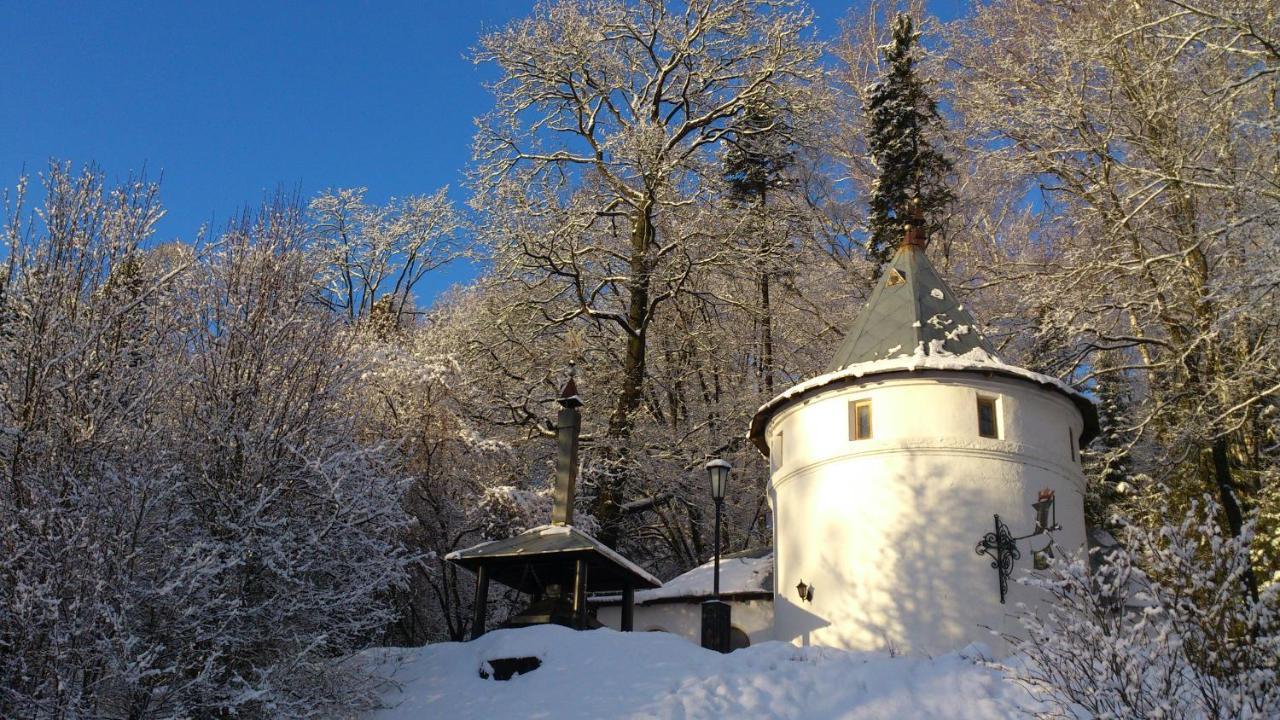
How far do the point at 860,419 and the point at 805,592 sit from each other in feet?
8.86

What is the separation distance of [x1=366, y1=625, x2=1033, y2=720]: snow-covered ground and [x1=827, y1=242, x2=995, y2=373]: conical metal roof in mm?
5518

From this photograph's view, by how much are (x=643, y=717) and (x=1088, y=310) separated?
38.3ft

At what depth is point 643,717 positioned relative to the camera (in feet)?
39.1

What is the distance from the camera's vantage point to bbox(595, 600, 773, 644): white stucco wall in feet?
61.3

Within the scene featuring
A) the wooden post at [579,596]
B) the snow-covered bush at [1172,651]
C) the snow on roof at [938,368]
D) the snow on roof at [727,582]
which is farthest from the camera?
the snow on roof at [727,582]

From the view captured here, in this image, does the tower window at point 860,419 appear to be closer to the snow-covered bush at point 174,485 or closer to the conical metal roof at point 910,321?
the conical metal roof at point 910,321

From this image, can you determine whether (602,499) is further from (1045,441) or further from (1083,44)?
(1083,44)

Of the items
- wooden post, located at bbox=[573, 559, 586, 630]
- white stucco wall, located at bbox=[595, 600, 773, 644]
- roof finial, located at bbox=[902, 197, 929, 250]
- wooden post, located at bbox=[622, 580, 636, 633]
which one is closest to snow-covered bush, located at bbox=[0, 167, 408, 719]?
wooden post, located at bbox=[573, 559, 586, 630]

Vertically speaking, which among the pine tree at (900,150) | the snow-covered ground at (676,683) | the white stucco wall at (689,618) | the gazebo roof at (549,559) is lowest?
the snow-covered ground at (676,683)

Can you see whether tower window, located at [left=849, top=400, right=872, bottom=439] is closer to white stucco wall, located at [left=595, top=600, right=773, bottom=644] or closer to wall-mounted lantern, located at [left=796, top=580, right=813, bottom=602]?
wall-mounted lantern, located at [left=796, top=580, right=813, bottom=602]

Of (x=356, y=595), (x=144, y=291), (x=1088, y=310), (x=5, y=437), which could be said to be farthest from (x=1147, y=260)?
(x=5, y=437)

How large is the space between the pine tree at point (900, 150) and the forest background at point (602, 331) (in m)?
0.24

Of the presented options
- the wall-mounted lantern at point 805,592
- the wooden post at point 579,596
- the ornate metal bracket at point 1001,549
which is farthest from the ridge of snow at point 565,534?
the ornate metal bracket at point 1001,549

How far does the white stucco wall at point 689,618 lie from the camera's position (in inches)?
735
